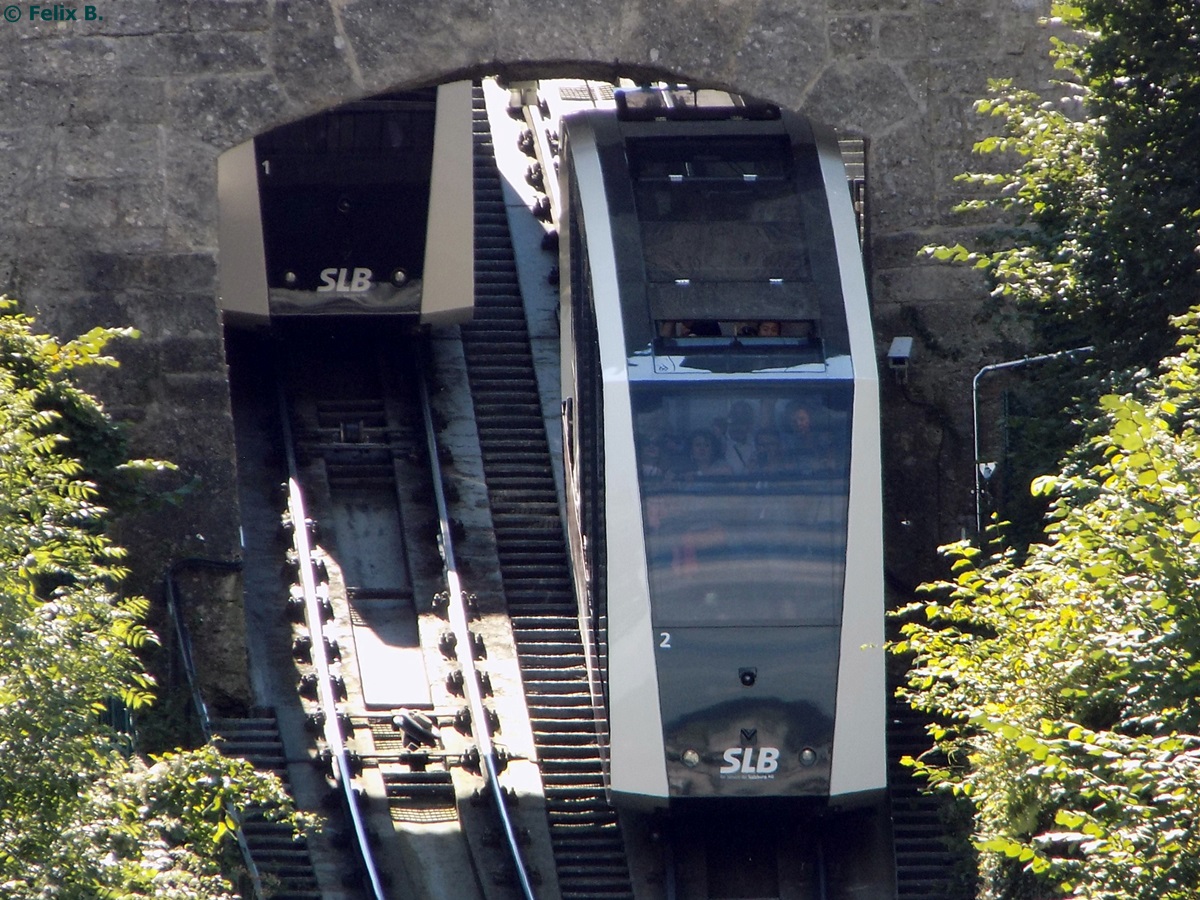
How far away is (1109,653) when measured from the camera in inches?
433

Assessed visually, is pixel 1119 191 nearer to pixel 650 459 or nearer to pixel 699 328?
pixel 699 328

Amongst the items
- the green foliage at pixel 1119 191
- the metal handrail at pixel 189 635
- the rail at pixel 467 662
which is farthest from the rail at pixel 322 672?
the green foliage at pixel 1119 191

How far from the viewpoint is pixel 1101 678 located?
38.3 ft

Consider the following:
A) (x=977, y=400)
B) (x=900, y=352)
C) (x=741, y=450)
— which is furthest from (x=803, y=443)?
(x=977, y=400)

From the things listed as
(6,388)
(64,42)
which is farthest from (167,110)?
(6,388)

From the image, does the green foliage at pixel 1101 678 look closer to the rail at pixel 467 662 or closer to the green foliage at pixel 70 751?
the rail at pixel 467 662

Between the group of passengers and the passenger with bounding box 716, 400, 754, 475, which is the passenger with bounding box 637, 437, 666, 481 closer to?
the group of passengers

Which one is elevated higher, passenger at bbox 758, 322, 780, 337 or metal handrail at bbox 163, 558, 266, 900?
passenger at bbox 758, 322, 780, 337

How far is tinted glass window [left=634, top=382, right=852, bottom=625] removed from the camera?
14.4 metres

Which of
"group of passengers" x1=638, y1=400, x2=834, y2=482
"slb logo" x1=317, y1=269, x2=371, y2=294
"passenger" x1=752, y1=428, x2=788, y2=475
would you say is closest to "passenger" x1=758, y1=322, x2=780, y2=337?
"group of passengers" x1=638, y1=400, x2=834, y2=482

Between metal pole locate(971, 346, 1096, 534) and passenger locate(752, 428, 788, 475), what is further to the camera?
metal pole locate(971, 346, 1096, 534)

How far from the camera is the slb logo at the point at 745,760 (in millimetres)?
14359

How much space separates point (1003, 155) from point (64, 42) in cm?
708

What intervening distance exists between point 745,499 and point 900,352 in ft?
14.1
